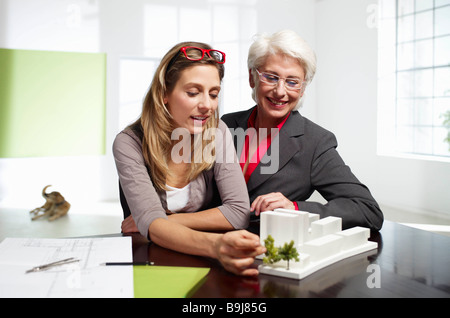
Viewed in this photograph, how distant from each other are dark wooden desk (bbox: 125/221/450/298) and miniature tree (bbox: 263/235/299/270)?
0.14ft

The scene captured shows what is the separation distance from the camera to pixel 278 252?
3.84 ft

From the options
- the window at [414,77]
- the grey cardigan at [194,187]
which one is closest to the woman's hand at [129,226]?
the grey cardigan at [194,187]

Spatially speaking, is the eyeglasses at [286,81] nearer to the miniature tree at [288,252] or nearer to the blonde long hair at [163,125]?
the blonde long hair at [163,125]

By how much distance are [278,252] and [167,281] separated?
27cm

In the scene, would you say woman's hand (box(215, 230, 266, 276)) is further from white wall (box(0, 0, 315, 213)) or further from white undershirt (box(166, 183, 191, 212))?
white wall (box(0, 0, 315, 213))

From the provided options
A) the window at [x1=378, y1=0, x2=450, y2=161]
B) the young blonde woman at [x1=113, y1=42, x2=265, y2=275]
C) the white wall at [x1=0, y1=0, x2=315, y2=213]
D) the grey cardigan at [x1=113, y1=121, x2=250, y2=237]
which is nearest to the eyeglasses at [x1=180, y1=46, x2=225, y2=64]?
the young blonde woman at [x1=113, y1=42, x2=265, y2=275]

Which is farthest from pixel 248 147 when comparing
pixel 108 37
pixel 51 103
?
pixel 108 37

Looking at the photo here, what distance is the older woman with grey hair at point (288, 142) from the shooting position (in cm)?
201

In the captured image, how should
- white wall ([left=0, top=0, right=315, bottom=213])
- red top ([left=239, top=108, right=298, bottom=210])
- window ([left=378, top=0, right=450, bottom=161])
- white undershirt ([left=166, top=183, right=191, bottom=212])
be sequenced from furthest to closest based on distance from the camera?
white wall ([left=0, top=0, right=315, bottom=213]) → window ([left=378, top=0, right=450, bottom=161]) → red top ([left=239, top=108, right=298, bottom=210]) → white undershirt ([left=166, top=183, right=191, bottom=212])

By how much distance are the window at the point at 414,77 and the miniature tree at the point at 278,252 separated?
6055 millimetres

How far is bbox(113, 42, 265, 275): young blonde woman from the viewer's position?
163cm

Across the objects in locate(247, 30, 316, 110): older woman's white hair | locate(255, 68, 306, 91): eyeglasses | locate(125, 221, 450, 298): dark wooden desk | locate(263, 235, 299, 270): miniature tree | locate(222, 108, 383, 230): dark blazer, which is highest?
locate(247, 30, 316, 110): older woman's white hair

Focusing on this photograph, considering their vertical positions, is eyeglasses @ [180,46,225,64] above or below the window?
below

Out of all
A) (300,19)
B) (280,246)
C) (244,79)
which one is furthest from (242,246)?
(300,19)
